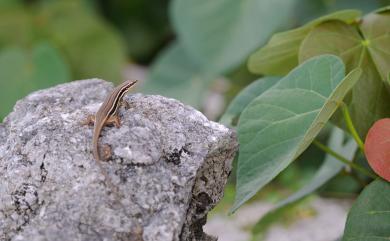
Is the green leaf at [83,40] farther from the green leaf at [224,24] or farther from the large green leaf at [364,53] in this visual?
the large green leaf at [364,53]

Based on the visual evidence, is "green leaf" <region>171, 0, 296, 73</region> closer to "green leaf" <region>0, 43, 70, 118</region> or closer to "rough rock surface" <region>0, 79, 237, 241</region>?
"green leaf" <region>0, 43, 70, 118</region>

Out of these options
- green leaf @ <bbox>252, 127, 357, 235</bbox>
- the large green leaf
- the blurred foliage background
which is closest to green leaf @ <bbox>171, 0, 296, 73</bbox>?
the blurred foliage background

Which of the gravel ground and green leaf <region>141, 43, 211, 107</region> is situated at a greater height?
green leaf <region>141, 43, 211, 107</region>

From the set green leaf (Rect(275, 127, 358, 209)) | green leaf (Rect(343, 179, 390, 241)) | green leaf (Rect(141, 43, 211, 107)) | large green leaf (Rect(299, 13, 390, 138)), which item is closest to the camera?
green leaf (Rect(343, 179, 390, 241))

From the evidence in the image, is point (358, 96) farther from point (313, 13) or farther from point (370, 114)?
point (313, 13)

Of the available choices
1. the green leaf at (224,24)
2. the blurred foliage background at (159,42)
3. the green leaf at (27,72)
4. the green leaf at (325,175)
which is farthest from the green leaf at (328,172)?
the green leaf at (27,72)

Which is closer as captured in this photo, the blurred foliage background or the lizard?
the lizard
